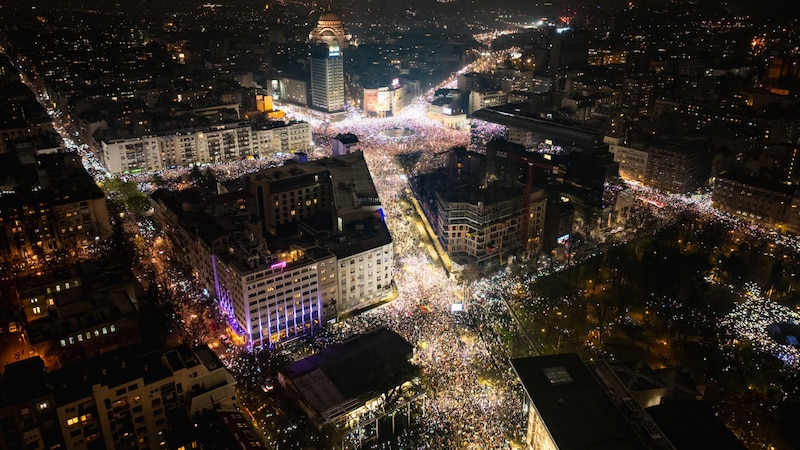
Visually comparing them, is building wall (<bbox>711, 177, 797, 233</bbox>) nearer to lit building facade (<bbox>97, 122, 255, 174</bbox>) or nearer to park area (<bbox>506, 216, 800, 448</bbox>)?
park area (<bbox>506, 216, 800, 448</bbox>)

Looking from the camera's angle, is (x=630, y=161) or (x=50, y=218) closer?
(x=50, y=218)

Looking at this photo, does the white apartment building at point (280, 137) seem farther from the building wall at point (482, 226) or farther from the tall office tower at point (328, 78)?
the building wall at point (482, 226)

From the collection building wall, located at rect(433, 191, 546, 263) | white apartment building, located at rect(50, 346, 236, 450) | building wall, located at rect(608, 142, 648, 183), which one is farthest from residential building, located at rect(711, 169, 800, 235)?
white apartment building, located at rect(50, 346, 236, 450)

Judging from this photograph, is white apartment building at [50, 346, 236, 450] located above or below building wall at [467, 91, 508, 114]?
below

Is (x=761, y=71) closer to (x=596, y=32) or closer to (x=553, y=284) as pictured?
(x=596, y=32)

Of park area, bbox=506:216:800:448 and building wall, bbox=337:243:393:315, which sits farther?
building wall, bbox=337:243:393:315

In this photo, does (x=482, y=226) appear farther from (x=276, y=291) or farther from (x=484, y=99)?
(x=484, y=99)

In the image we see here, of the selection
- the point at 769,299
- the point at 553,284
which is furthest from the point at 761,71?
the point at 553,284

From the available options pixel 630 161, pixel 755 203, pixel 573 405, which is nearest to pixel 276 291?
pixel 573 405
